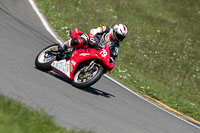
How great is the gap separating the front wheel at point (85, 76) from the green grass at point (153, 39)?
141 inches

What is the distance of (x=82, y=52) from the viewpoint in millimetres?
8219

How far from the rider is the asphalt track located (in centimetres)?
86

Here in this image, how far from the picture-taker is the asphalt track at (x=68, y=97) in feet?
18.2

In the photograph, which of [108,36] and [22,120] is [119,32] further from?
[22,120]

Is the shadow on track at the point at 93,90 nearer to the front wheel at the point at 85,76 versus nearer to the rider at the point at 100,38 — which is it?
the front wheel at the point at 85,76

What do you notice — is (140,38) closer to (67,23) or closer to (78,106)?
(67,23)

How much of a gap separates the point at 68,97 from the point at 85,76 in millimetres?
1334

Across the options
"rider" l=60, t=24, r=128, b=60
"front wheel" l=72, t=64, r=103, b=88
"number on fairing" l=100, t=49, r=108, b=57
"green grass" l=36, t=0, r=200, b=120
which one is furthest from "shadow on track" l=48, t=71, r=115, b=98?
"green grass" l=36, t=0, r=200, b=120

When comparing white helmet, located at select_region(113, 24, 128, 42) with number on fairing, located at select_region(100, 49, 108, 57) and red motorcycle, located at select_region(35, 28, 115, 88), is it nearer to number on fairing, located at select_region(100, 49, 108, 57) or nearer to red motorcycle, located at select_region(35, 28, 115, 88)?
red motorcycle, located at select_region(35, 28, 115, 88)

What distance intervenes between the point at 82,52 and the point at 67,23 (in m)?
7.00

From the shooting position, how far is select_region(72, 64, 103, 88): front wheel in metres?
7.88

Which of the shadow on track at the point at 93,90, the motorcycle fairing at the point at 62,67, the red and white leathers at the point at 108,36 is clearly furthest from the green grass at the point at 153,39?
the motorcycle fairing at the point at 62,67

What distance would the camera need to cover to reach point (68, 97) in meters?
6.84

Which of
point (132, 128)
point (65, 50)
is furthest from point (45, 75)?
point (132, 128)
